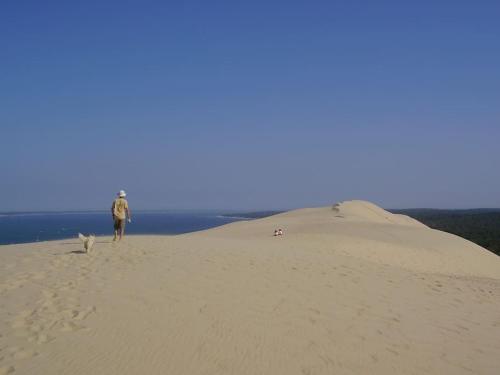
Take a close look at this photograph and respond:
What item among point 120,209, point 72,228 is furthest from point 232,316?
point 72,228

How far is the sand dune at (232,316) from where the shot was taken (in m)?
5.45

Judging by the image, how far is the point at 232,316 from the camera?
7043mm

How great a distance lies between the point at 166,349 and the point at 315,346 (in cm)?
191

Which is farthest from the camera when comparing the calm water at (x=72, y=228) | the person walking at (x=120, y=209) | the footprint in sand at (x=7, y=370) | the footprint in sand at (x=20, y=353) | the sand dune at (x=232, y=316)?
the calm water at (x=72, y=228)

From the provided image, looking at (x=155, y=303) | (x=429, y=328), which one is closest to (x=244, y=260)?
(x=155, y=303)

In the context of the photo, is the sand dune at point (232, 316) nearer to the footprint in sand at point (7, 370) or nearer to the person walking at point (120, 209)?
the footprint in sand at point (7, 370)

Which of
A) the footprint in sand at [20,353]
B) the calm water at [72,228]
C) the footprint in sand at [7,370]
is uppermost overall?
the calm water at [72,228]

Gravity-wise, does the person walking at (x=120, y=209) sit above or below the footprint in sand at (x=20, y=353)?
above

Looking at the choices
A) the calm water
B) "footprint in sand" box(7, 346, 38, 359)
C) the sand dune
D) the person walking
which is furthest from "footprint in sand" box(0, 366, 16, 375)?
the calm water

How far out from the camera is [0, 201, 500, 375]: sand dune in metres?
5.45

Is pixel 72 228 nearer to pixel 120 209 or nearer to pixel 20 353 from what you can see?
pixel 120 209

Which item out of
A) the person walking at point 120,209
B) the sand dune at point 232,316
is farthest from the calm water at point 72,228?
the sand dune at point 232,316

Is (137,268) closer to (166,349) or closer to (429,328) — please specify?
(166,349)

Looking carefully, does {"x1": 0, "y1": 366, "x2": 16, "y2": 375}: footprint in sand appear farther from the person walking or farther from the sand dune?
the person walking
